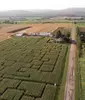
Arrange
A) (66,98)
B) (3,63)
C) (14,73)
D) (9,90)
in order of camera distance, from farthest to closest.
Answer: (3,63), (14,73), (9,90), (66,98)

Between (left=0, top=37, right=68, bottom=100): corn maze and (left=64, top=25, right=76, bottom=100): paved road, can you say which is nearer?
(left=64, top=25, right=76, bottom=100): paved road

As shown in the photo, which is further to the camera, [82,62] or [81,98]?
[82,62]

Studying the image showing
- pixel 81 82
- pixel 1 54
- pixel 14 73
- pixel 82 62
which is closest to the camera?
pixel 81 82

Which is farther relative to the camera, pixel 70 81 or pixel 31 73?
pixel 31 73

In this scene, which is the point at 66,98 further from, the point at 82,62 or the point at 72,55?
the point at 72,55

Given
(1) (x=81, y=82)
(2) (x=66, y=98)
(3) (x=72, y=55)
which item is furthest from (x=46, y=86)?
(3) (x=72, y=55)

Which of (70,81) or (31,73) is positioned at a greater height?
(31,73)

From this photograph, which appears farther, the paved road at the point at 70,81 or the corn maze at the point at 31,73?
the corn maze at the point at 31,73

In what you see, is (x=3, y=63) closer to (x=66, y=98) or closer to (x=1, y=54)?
(x=1, y=54)
